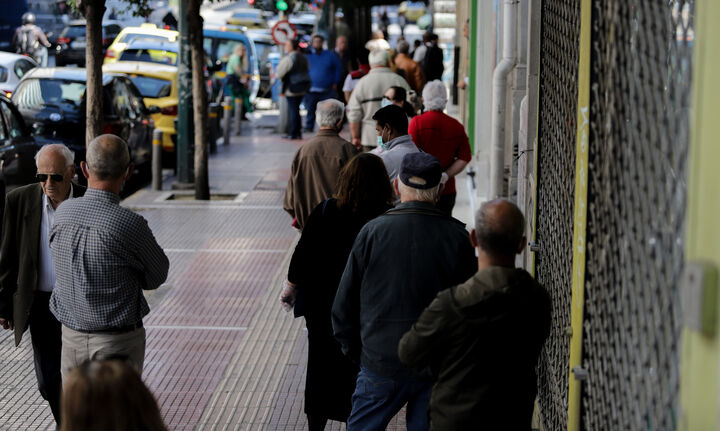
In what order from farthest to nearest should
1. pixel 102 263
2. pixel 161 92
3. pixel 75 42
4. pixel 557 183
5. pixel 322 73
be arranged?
pixel 75 42, pixel 322 73, pixel 161 92, pixel 557 183, pixel 102 263

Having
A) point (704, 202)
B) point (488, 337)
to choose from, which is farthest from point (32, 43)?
point (704, 202)

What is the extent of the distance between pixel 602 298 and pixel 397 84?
9074 mm

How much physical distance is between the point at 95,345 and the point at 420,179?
1638mm

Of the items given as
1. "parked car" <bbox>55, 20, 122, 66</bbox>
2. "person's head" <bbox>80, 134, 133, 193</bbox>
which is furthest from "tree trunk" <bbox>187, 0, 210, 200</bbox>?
"parked car" <bbox>55, 20, 122, 66</bbox>

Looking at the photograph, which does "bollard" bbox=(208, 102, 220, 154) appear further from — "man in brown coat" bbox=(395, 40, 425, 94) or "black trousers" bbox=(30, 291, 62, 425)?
"black trousers" bbox=(30, 291, 62, 425)

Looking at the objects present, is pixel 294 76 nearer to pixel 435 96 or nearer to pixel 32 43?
pixel 32 43

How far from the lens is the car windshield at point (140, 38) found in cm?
2425

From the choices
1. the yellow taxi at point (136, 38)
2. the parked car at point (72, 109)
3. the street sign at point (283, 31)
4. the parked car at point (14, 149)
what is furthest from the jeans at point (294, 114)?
the parked car at point (14, 149)

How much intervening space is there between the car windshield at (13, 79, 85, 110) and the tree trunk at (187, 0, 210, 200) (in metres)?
1.77

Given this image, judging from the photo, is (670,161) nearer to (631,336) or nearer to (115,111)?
(631,336)

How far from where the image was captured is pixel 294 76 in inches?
850

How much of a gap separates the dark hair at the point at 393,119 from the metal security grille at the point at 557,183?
193cm

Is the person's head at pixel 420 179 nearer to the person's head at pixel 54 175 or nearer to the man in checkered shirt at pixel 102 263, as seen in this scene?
the man in checkered shirt at pixel 102 263

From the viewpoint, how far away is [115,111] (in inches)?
606
